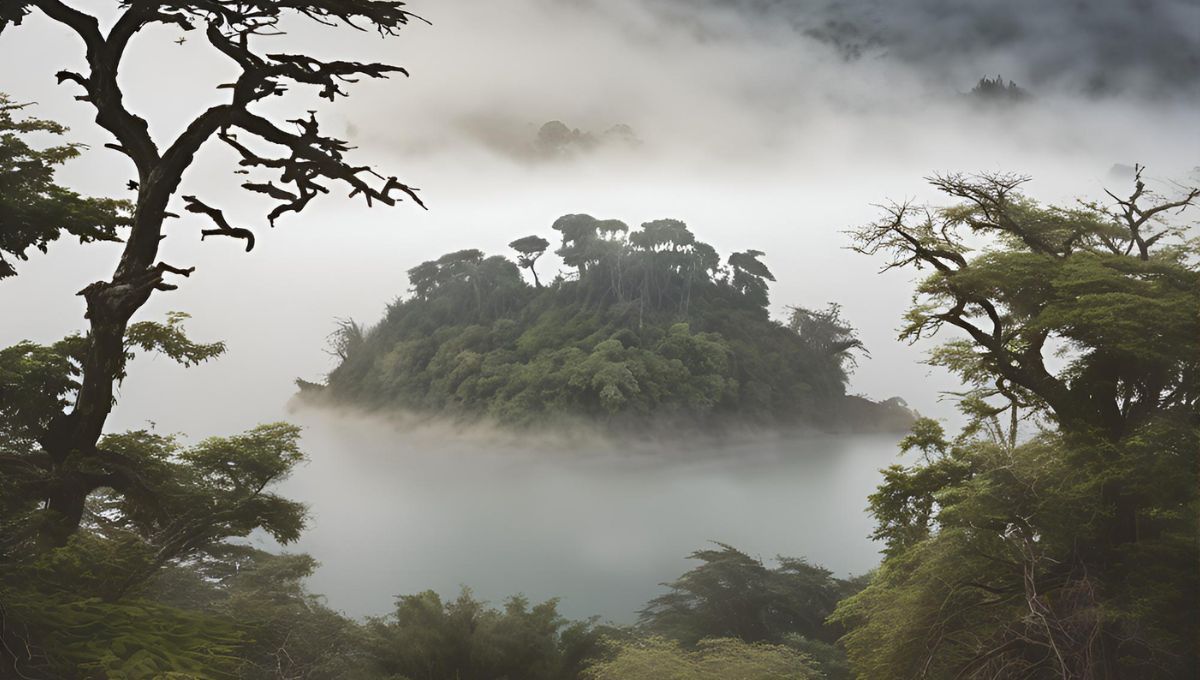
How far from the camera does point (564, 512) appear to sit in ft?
85.1

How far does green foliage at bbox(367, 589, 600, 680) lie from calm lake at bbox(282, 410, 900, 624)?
6791mm

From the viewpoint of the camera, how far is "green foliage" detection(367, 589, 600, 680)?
441 inches

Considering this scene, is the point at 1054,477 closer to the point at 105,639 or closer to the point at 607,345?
the point at 105,639

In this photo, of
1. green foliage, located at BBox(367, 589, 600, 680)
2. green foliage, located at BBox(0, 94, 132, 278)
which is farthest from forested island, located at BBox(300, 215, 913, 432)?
green foliage, located at BBox(0, 94, 132, 278)

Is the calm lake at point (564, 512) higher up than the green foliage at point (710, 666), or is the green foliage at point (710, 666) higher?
the calm lake at point (564, 512)

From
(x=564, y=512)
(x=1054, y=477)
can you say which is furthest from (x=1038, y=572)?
(x=564, y=512)

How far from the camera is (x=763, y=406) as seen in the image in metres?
32.1

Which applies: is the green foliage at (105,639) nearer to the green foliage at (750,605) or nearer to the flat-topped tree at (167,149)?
the flat-topped tree at (167,149)

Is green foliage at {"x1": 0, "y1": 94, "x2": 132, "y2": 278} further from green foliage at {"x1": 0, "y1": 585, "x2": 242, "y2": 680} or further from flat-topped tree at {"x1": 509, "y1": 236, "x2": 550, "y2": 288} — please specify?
flat-topped tree at {"x1": 509, "y1": 236, "x2": 550, "y2": 288}

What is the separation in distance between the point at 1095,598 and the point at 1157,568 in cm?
70

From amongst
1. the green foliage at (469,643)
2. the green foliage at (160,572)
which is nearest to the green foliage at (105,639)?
the green foliage at (160,572)

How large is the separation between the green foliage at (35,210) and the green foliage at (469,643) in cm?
783

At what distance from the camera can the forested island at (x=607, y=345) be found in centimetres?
2927

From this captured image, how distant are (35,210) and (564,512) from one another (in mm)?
22606
